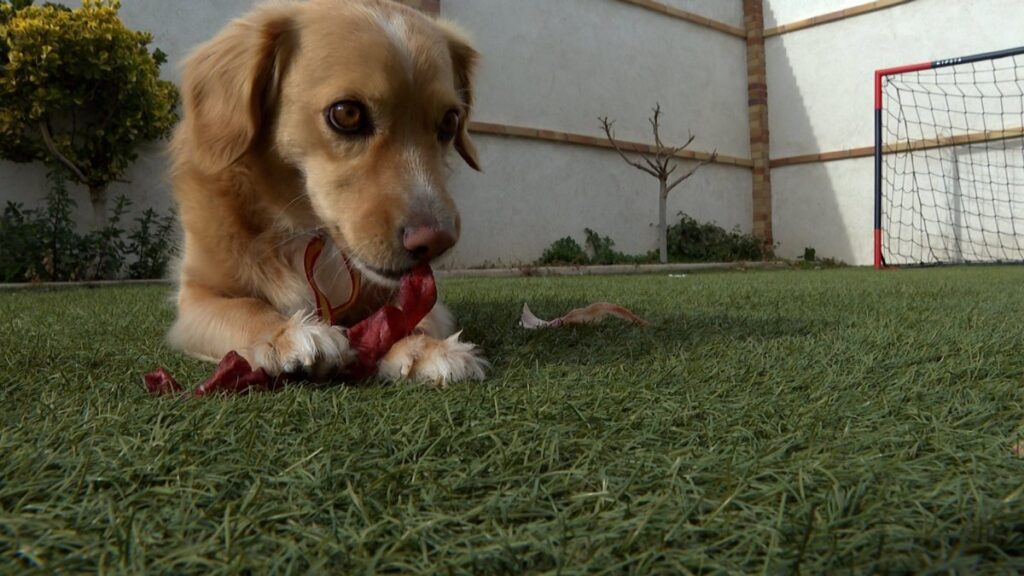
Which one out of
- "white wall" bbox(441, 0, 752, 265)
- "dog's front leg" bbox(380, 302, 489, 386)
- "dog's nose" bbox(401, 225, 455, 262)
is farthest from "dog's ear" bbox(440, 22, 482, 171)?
"white wall" bbox(441, 0, 752, 265)

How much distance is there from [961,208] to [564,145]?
518cm

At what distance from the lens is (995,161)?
29.6ft

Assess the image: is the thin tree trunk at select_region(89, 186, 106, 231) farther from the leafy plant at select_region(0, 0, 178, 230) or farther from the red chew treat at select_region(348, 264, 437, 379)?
the red chew treat at select_region(348, 264, 437, 379)

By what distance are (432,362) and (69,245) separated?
4869 millimetres

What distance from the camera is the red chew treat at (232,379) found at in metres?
1.21

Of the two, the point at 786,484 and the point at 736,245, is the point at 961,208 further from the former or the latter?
the point at 786,484

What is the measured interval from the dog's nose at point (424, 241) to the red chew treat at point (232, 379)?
1.26 ft

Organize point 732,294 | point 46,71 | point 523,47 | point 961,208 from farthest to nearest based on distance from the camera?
point 961,208 → point 523,47 → point 46,71 → point 732,294

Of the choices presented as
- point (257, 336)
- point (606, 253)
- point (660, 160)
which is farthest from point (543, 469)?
point (660, 160)

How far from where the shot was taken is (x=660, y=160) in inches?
371

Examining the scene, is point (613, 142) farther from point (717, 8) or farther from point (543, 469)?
point (543, 469)

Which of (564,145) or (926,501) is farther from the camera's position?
(564,145)

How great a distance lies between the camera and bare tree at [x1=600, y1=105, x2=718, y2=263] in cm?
873

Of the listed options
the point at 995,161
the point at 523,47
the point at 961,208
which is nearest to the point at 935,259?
the point at 961,208
